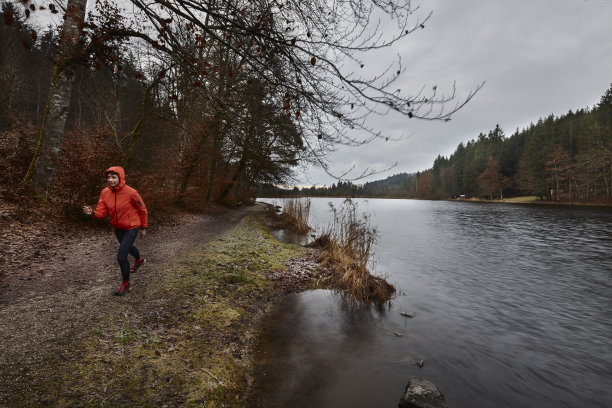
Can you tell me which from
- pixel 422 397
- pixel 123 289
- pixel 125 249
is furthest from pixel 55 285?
pixel 422 397

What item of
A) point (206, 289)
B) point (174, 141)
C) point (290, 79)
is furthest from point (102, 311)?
point (174, 141)

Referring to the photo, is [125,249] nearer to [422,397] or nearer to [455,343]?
[422,397]

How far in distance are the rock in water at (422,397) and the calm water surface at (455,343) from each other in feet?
0.57

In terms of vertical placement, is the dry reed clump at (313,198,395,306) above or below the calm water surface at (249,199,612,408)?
above

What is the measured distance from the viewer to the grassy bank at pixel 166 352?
9.43 ft

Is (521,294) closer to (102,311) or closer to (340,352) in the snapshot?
(340,352)

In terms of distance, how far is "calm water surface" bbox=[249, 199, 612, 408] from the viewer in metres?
4.07

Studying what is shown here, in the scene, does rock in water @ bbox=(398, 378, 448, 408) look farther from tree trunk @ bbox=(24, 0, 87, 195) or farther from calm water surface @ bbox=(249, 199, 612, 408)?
tree trunk @ bbox=(24, 0, 87, 195)

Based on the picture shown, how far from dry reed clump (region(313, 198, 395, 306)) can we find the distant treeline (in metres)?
7.69

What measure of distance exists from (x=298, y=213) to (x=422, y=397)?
14.6 metres

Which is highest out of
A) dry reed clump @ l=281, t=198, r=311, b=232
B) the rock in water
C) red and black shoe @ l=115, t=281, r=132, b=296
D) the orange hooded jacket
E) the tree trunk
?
the tree trunk

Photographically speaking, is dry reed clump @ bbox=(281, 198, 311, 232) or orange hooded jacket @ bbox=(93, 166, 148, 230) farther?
dry reed clump @ bbox=(281, 198, 311, 232)

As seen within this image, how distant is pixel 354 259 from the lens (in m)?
9.09

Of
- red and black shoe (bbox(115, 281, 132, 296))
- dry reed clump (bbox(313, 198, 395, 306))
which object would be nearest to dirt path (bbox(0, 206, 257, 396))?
red and black shoe (bbox(115, 281, 132, 296))
